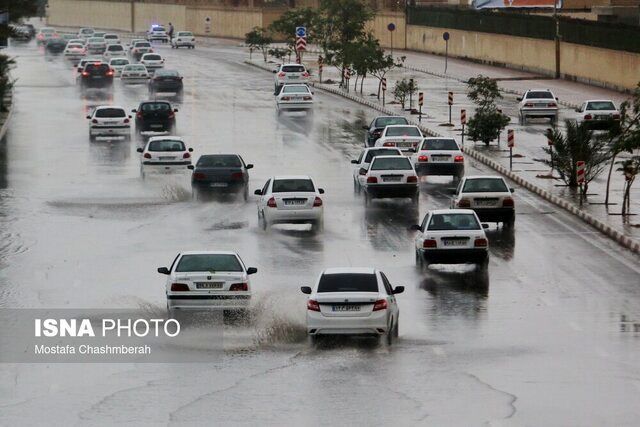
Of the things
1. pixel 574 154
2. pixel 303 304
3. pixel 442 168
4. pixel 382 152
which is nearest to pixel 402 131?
pixel 442 168

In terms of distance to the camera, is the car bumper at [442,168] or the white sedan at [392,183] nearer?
the white sedan at [392,183]

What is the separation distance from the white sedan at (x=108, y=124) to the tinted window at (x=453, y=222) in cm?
3244

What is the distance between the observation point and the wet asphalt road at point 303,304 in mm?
20797

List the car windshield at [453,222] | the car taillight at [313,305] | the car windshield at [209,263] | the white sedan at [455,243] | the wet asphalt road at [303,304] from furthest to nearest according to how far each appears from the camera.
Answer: the car windshield at [453,222] → the white sedan at [455,243] → the car windshield at [209,263] → the car taillight at [313,305] → the wet asphalt road at [303,304]

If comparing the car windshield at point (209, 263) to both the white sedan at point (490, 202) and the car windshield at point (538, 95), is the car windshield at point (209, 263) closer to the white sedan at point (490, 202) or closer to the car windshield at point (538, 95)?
the white sedan at point (490, 202)

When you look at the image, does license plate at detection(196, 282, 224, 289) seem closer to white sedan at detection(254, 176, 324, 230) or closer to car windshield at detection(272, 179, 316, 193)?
white sedan at detection(254, 176, 324, 230)

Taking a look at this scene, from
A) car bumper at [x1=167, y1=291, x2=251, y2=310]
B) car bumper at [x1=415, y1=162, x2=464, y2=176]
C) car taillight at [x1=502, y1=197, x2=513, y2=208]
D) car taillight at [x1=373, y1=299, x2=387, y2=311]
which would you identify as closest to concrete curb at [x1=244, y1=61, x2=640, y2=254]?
car bumper at [x1=415, y1=162, x2=464, y2=176]

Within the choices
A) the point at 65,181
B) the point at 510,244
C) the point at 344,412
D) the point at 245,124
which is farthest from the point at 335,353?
the point at 245,124

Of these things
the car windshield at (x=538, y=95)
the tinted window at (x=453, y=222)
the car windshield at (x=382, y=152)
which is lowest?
the car windshield at (x=382, y=152)

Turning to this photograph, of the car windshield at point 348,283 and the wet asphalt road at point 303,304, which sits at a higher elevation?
the car windshield at point 348,283

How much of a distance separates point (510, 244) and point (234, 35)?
122761 millimetres

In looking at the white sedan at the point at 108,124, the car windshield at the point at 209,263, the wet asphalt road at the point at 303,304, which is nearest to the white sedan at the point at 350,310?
the wet asphalt road at the point at 303,304

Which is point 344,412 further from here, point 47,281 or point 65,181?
point 65,181

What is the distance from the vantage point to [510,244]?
1465 inches
